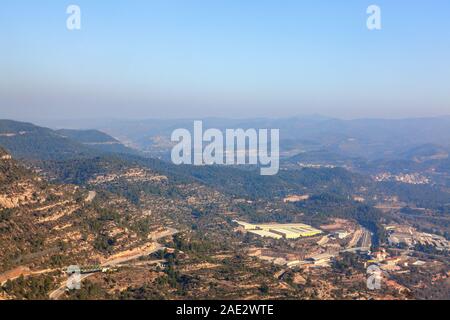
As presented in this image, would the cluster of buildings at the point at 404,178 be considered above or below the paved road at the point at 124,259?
below

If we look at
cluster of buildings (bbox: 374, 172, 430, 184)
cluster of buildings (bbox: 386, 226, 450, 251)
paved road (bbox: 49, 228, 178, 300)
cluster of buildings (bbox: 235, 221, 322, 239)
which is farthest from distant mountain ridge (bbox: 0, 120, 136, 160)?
cluster of buildings (bbox: 374, 172, 430, 184)

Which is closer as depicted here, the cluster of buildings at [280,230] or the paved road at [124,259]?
the paved road at [124,259]

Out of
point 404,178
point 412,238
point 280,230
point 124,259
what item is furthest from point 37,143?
point 404,178

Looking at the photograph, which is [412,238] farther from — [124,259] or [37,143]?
[37,143]

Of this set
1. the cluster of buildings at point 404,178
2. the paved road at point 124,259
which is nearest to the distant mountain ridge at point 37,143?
the paved road at point 124,259

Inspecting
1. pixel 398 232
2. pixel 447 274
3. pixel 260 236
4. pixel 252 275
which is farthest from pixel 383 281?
pixel 398 232

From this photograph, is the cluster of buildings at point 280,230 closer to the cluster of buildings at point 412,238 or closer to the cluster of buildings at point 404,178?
the cluster of buildings at point 412,238

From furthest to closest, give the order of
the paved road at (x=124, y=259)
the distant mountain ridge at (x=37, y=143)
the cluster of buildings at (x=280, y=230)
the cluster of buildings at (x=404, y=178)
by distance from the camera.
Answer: the cluster of buildings at (x=404, y=178)
the distant mountain ridge at (x=37, y=143)
the cluster of buildings at (x=280, y=230)
the paved road at (x=124, y=259)

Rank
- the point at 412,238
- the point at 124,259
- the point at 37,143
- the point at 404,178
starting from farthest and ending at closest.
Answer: the point at 404,178 < the point at 37,143 < the point at 412,238 < the point at 124,259

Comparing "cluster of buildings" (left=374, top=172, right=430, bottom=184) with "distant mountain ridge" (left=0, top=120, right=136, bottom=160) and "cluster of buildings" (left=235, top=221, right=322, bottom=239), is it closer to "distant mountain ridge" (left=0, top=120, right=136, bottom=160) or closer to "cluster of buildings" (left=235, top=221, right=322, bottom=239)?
"cluster of buildings" (left=235, top=221, right=322, bottom=239)
